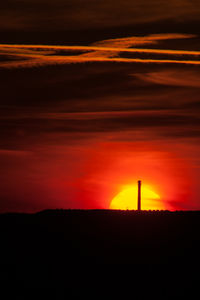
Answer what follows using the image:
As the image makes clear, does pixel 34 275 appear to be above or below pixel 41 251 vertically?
below

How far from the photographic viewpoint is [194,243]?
2516cm

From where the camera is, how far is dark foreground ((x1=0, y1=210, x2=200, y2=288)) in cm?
2100

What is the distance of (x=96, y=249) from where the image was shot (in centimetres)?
2414

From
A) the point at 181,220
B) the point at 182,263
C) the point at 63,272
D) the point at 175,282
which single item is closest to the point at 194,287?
the point at 175,282

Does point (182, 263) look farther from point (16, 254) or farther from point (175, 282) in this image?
point (16, 254)

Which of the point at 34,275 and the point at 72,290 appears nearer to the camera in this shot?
the point at 72,290

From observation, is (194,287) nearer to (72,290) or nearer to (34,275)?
(72,290)

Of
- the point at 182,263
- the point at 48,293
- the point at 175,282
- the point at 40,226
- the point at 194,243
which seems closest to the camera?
the point at 48,293

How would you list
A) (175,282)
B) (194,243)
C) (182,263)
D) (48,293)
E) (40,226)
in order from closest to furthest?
(48,293), (175,282), (182,263), (194,243), (40,226)

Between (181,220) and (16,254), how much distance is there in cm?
904

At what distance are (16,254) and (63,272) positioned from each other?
2867 millimetres

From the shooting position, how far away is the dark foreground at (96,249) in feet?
68.9

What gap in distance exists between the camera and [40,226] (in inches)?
1094

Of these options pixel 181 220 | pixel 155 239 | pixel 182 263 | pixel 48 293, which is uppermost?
pixel 181 220
